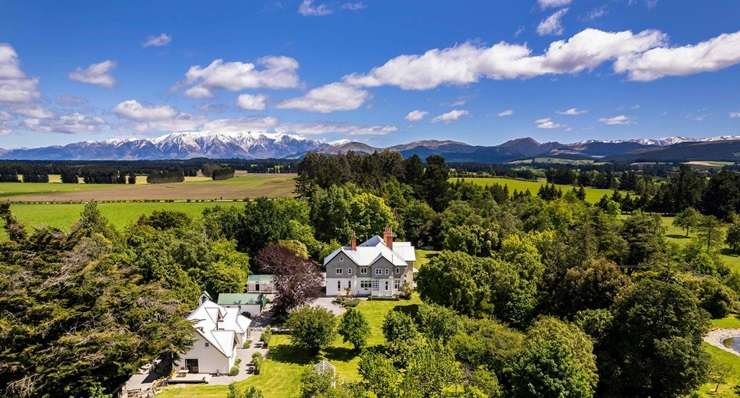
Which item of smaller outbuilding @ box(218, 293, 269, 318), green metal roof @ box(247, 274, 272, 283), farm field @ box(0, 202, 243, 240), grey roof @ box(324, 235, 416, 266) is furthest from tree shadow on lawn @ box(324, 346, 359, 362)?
farm field @ box(0, 202, 243, 240)

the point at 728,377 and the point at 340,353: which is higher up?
the point at 340,353

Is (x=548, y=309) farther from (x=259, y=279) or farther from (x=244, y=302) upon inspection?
(x=259, y=279)

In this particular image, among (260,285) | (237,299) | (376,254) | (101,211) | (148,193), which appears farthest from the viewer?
(148,193)

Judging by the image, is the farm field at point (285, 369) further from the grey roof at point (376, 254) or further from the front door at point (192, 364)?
the grey roof at point (376, 254)

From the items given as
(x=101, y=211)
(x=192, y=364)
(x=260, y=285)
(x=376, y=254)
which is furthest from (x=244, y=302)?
(x=101, y=211)

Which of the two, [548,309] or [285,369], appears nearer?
[285,369]

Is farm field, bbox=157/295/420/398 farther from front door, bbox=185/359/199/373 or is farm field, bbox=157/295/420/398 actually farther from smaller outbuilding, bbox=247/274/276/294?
smaller outbuilding, bbox=247/274/276/294

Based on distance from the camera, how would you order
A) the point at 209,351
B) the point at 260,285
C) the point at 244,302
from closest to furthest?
the point at 209,351 < the point at 244,302 < the point at 260,285
